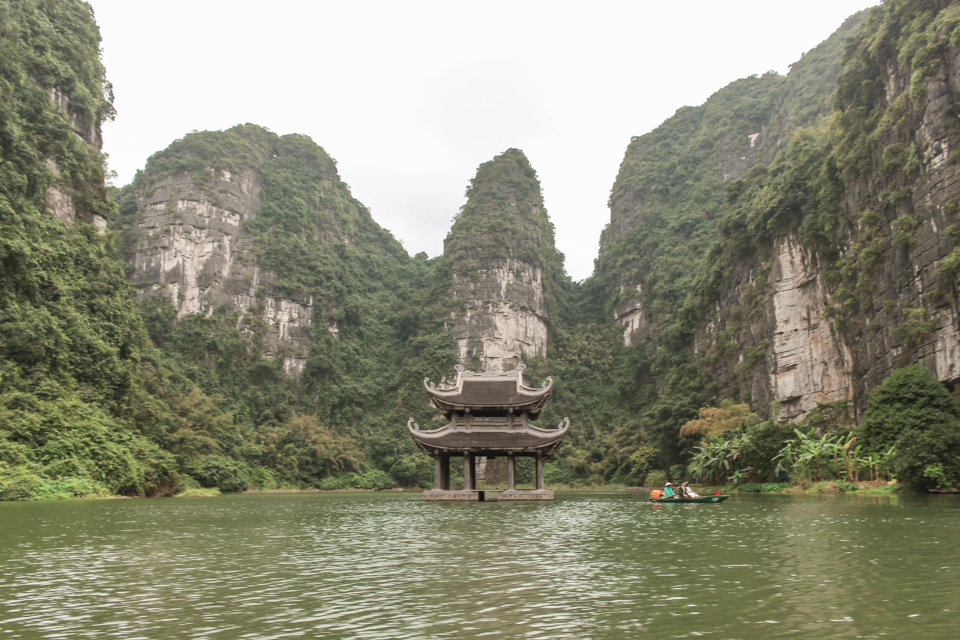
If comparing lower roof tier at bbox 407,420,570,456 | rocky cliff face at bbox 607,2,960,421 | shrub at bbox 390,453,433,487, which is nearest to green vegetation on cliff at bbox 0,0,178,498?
lower roof tier at bbox 407,420,570,456

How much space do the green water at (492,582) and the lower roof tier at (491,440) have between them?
10.8 meters

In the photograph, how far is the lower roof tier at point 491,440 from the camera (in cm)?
2192

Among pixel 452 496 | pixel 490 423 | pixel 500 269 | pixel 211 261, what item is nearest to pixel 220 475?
pixel 452 496

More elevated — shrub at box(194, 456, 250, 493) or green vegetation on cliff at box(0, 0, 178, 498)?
green vegetation on cliff at box(0, 0, 178, 498)

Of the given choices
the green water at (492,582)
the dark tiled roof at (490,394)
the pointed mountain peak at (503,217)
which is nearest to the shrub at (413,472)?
the pointed mountain peak at (503,217)

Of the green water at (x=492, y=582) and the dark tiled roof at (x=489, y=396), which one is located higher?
the dark tiled roof at (x=489, y=396)

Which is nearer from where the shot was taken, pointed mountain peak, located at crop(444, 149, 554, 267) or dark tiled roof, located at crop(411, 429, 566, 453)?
dark tiled roof, located at crop(411, 429, 566, 453)

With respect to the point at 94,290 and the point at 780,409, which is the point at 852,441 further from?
the point at 94,290

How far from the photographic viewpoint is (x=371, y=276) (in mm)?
83750

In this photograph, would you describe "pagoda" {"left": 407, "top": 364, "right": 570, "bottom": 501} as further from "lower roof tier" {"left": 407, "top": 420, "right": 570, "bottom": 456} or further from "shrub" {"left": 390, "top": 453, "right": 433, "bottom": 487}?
"shrub" {"left": 390, "top": 453, "right": 433, "bottom": 487}

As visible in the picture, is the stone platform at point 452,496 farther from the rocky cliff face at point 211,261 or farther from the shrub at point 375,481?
the rocky cliff face at point 211,261

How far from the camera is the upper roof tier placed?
2234 cm

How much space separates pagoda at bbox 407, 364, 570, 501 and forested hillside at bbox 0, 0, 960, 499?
11.0 m

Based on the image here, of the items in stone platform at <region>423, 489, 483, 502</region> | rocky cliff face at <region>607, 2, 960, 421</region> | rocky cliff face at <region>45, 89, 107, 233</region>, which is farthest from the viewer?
rocky cliff face at <region>45, 89, 107, 233</region>
